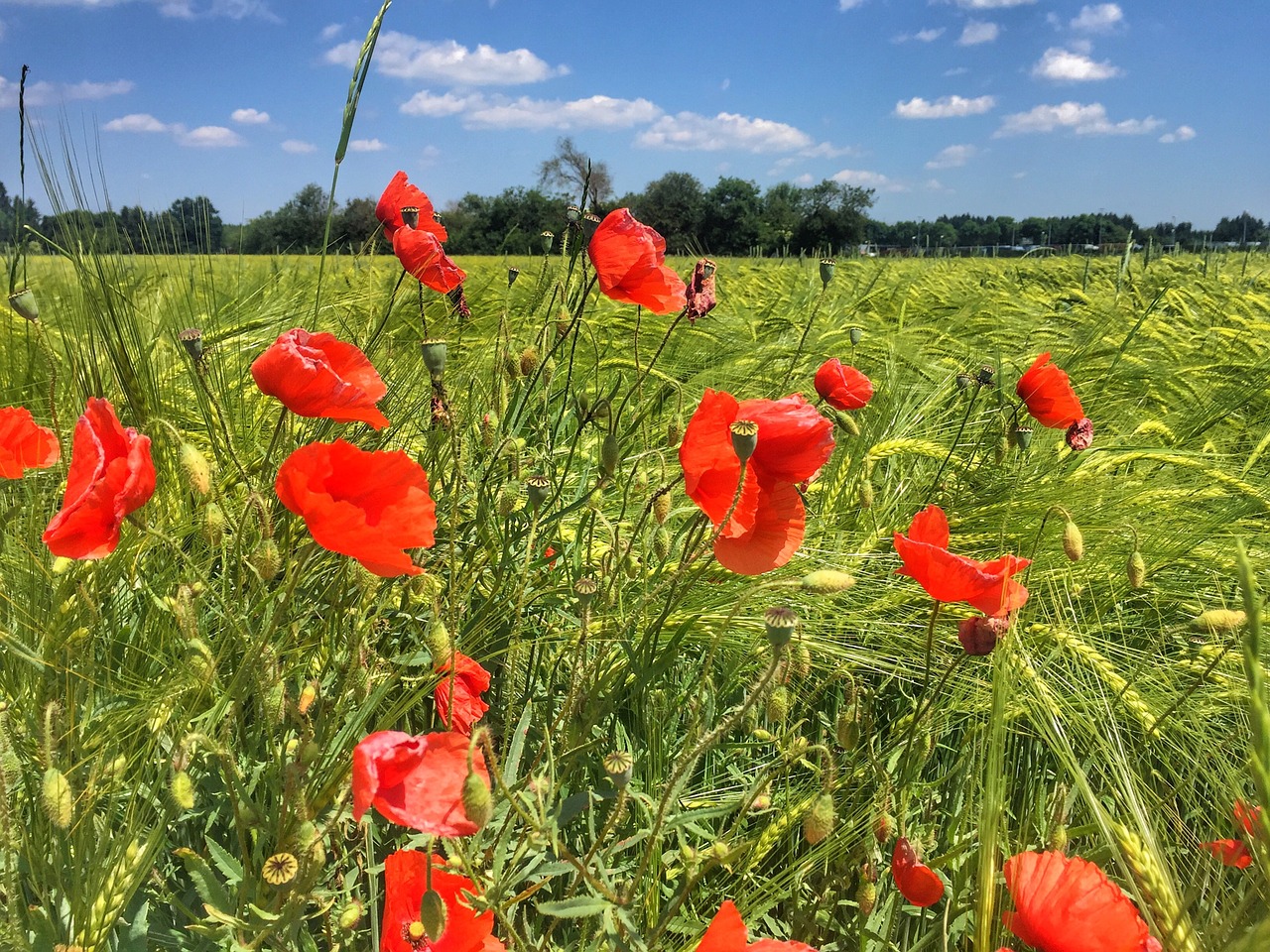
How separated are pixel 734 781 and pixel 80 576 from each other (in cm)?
78

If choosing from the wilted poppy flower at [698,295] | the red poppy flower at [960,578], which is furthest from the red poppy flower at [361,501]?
the wilted poppy flower at [698,295]

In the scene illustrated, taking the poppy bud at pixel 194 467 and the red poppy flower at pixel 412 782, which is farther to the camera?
the poppy bud at pixel 194 467

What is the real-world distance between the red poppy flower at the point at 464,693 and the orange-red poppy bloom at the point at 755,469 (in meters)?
0.27

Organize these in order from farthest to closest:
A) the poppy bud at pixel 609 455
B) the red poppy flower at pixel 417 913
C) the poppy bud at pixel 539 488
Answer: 1. the poppy bud at pixel 609 455
2. the poppy bud at pixel 539 488
3. the red poppy flower at pixel 417 913

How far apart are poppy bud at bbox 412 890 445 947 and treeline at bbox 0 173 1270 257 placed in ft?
2.73

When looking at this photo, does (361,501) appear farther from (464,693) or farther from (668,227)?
(668,227)

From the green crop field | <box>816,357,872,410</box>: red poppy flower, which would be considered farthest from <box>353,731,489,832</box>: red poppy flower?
<box>816,357,872,410</box>: red poppy flower

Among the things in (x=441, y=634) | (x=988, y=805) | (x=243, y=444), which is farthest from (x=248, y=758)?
(x=988, y=805)

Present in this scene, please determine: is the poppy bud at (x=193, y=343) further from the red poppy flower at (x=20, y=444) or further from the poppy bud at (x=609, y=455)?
the poppy bud at (x=609, y=455)

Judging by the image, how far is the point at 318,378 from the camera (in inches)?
28.9

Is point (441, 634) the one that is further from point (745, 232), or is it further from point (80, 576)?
point (745, 232)

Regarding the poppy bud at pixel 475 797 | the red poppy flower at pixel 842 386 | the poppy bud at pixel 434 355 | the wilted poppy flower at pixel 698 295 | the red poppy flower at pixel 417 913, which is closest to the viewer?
the poppy bud at pixel 475 797

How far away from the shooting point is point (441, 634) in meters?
0.71

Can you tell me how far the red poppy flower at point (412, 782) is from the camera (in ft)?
1.89
